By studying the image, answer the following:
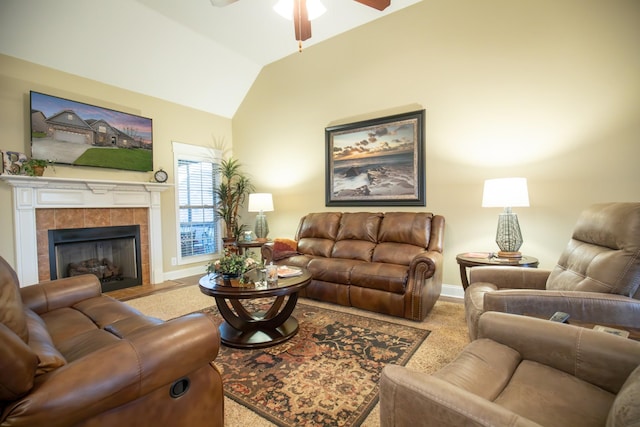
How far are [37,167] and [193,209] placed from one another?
218 centimetres

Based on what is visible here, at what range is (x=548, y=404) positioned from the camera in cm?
101

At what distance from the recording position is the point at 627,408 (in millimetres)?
688

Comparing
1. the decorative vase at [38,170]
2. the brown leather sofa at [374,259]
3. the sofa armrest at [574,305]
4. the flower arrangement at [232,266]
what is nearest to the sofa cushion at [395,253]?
the brown leather sofa at [374,259]

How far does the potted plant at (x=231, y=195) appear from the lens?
5.46 m

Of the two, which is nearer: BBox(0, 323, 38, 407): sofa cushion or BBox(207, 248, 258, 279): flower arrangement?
BBox(0, 323, 38, 407): sofa cushion

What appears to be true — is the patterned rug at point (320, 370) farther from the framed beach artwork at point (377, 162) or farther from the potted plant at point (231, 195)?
the potted plant at point (231, 195)

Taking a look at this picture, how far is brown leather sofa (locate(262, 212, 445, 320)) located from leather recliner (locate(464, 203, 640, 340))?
80 cm

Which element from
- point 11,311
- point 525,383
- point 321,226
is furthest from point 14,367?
point 321,226

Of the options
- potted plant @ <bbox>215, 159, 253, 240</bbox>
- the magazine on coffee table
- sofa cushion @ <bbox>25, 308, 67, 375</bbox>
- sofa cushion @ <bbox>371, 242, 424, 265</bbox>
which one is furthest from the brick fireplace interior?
sofa cushion @ <bbox>371, 242, 424, 265</bbox>

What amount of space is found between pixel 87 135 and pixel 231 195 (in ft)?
7.32

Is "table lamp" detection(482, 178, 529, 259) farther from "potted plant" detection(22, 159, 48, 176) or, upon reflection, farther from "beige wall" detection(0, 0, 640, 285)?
"potted plant" detection(22, 159, 48, 176)

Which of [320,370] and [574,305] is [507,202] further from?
[320,370]

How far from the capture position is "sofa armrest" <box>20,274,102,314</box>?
1998 millimetres

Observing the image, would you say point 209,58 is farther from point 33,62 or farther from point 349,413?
point 349,413
